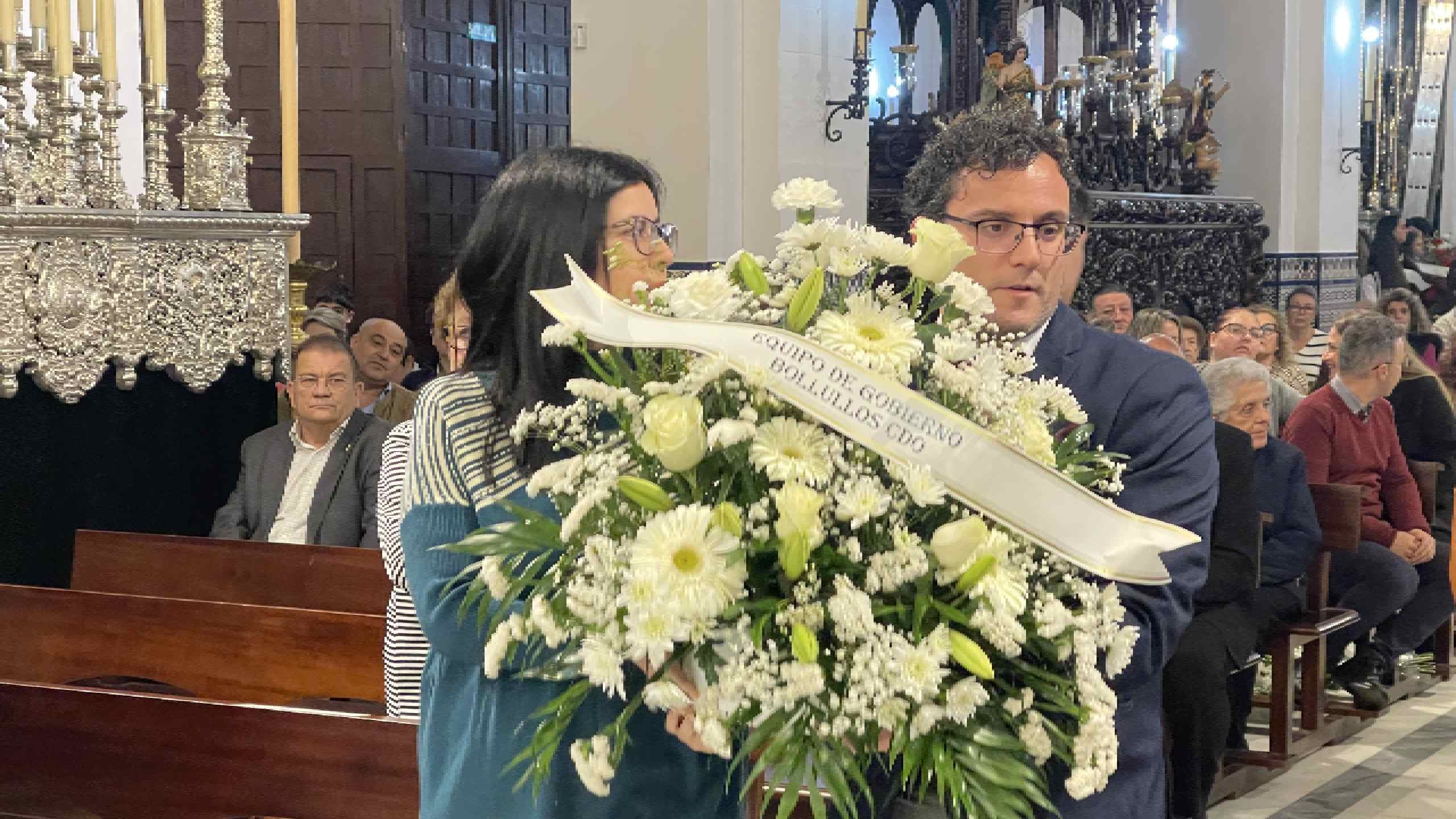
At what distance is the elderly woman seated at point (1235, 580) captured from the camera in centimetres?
472

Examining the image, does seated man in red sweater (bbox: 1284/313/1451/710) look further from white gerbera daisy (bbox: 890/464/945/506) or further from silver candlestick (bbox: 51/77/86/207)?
white gerbera daisy (bbox: 890/464/945/506)

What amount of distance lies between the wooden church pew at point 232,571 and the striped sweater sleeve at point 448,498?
2.54m

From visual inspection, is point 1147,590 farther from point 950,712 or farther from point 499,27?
point 499,27

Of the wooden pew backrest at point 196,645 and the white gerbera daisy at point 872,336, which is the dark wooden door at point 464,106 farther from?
the white gerbera daisy at point 872,336

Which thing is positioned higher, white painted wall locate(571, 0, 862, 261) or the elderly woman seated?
white painted wall locate(571, 0, 862, 261)

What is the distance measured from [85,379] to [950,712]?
4083mm

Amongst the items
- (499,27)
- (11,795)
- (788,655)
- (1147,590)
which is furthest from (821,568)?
(499,27)

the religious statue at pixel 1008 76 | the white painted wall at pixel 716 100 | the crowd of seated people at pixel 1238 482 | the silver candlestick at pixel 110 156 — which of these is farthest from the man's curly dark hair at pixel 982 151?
the religious statue at pixel 1008 76

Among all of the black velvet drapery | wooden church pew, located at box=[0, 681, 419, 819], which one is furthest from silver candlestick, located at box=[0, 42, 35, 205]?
wooden church pew, located at box=[0, 681, 419, 819]

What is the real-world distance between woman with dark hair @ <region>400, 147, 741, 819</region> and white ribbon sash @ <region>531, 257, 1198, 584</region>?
40 cm

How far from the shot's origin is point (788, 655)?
4.95ft

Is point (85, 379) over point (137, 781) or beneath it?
over

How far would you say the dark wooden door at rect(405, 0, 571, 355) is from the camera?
1058 cm

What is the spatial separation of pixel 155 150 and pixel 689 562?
4299mm
